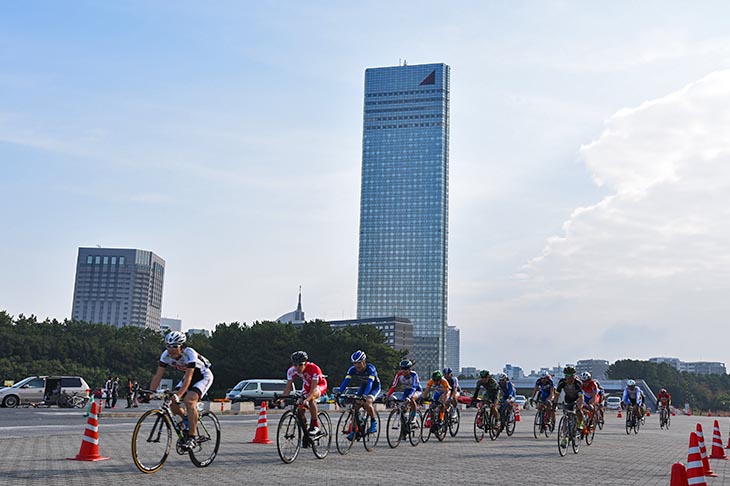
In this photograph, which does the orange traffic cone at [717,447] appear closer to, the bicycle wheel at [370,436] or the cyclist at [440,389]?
the cyclist at [440,389]

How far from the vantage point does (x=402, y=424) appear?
17891 millimetres

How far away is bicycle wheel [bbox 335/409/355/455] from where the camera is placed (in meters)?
15.2

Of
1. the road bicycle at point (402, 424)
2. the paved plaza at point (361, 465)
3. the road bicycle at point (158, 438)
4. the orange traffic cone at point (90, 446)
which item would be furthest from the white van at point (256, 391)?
the road bicycle at point (158, 438)

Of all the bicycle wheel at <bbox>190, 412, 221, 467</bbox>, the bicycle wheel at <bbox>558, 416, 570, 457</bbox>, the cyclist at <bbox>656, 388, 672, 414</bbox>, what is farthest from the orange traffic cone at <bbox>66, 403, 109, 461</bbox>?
the cyclist at <bbox>656, 388, 672, 414</bbox>

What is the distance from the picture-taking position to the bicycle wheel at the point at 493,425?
2147cm

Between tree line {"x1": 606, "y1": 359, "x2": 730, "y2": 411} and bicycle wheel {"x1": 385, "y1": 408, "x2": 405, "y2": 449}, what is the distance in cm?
15974

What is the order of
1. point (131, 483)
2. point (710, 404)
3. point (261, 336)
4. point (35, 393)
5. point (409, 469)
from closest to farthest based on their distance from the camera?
point (131, 483)
point (409, 469)
point (35, 393)
point (261, 336)
point (710, 404)

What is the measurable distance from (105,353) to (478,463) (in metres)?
86.7

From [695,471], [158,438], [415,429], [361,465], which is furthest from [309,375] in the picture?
[695,471]

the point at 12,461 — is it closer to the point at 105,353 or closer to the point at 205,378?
the point at 205,378

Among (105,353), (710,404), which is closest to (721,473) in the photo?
(105,353)

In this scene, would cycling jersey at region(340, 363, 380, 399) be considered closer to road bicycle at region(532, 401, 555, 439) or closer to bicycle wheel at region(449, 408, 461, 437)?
bicycle wheel at region(449, 408, 461, 437)

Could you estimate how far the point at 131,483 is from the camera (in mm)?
9922

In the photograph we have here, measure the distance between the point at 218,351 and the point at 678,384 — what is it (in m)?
117
